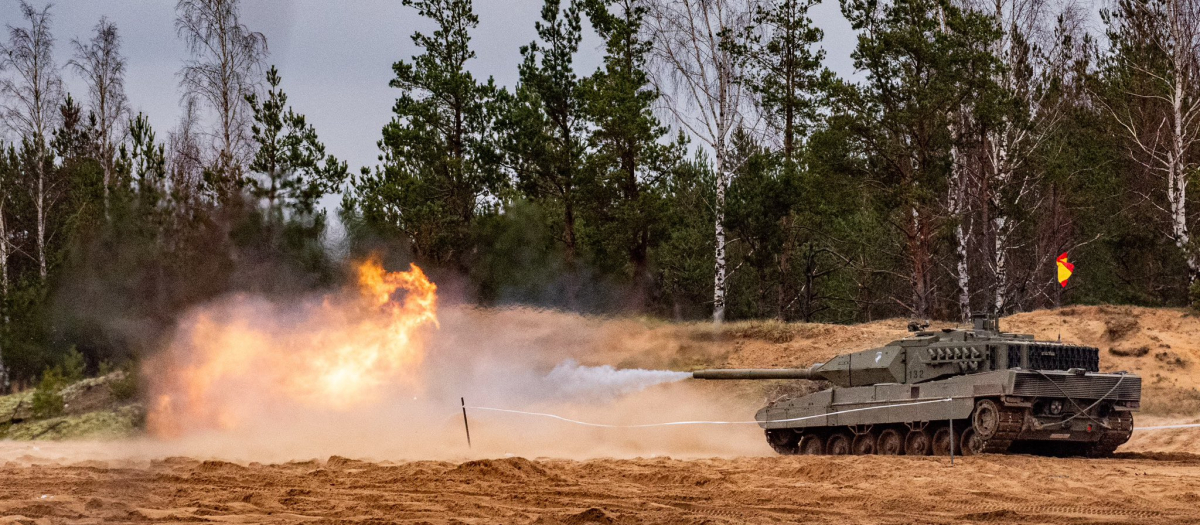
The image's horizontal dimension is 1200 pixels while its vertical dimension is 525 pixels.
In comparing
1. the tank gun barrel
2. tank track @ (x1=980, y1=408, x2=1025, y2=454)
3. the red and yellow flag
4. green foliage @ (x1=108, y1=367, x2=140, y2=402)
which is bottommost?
tank track @ (x1=980, y1=408, x2=1025, y2=454)

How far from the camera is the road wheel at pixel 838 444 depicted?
77.6 ft

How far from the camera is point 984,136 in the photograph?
35031 mm

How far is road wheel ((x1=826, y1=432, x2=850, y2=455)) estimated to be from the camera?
23641 mm

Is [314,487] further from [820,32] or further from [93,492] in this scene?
[820,32]

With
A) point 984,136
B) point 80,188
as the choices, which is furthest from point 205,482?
point 80,188

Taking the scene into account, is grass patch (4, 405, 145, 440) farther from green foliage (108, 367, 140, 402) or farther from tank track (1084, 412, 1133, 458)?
tank track (1084, 412, 1133, 458)

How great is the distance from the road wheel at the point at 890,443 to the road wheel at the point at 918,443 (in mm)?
110

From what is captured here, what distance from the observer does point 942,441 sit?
21.7m

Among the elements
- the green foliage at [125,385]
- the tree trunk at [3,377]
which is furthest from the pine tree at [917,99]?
the tree trunk at [3,377]

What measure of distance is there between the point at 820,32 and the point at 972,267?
14613 mm

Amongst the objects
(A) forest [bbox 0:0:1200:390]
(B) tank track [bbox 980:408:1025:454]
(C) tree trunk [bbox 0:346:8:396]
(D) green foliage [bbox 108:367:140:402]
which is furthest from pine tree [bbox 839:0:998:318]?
(C) tree trunk [bbox 0:346:8:396]

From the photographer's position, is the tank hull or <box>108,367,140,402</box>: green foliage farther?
<box>108,367,140,402</box>: green foliage

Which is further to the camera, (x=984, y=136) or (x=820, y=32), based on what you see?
(x=820, y=32)

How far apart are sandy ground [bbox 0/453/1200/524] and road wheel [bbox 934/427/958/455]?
54.9 inches
